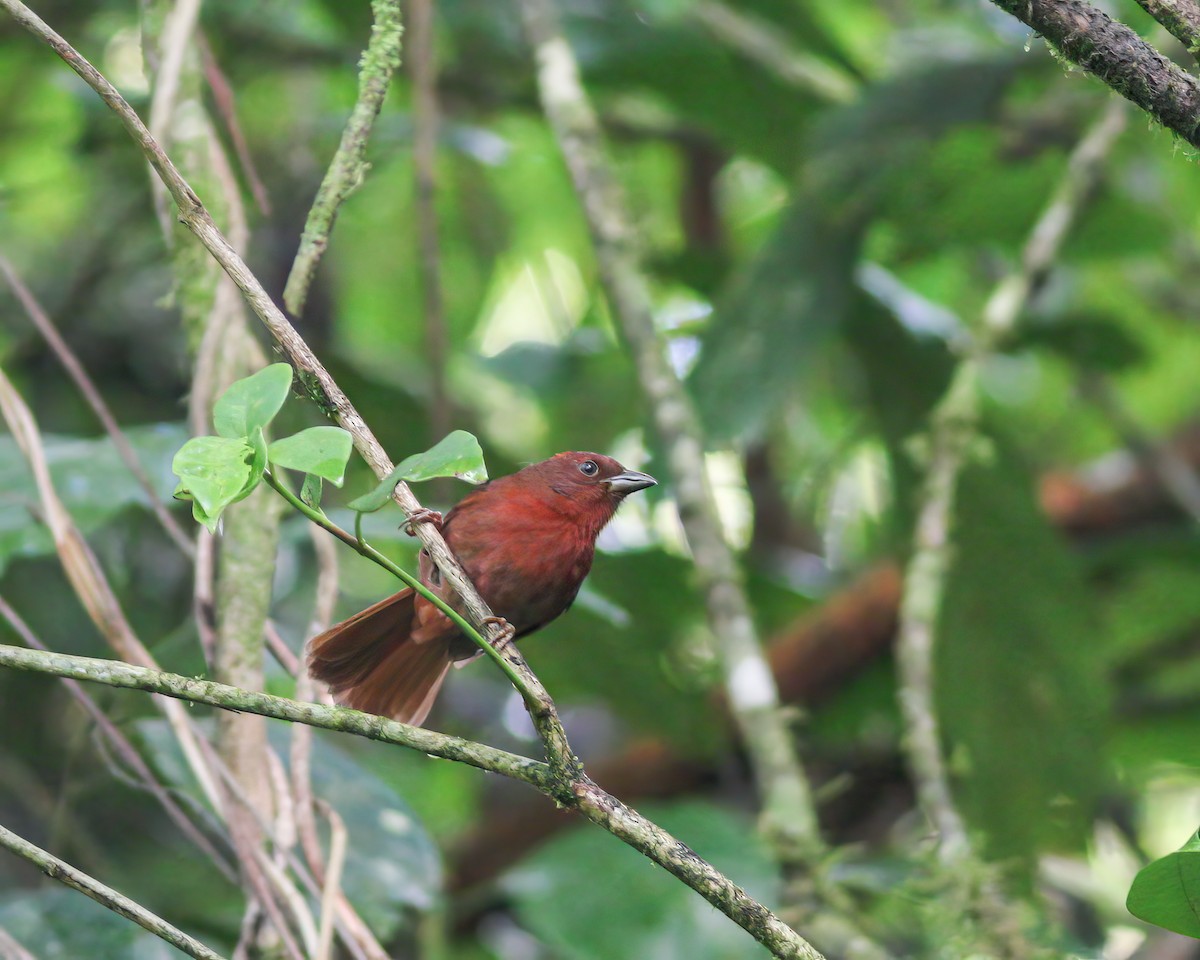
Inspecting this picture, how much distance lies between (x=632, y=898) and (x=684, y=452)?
3.50 ft

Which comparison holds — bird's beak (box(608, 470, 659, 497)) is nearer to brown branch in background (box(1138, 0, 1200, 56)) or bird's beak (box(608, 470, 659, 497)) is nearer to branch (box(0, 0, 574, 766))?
branch (box(0, 0, 574, 766))

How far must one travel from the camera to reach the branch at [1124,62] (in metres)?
1.56

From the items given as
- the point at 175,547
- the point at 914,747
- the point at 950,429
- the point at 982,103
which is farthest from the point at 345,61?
the point at 914,747

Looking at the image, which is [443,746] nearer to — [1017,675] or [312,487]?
[312,487]

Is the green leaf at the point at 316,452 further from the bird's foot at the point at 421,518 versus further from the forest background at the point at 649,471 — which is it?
the forest background at the point at 649,471

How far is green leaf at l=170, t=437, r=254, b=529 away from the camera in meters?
1.25

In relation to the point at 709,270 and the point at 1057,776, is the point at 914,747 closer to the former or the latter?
the point at 1057,776

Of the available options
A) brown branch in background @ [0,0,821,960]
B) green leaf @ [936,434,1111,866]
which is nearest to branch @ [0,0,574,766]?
brown branch in background @ [0,0,821,960]

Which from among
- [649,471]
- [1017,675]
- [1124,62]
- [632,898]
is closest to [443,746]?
[1124,62]

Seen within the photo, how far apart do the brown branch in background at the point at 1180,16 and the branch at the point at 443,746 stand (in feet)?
3.63

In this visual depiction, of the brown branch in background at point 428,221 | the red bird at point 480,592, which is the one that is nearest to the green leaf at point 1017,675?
the red bird at point 480,592

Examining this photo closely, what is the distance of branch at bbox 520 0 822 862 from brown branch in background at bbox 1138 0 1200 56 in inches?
71.1

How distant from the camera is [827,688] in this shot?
4426 mm

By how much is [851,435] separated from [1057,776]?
Answer: 1371 mm
